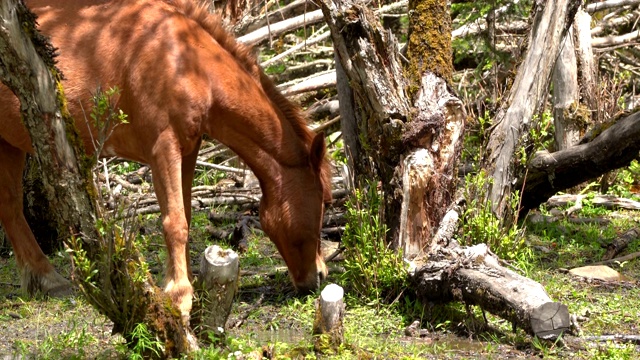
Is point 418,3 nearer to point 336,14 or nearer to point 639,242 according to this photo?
point 336,14

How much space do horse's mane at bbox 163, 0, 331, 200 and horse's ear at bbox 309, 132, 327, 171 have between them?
0.08 m

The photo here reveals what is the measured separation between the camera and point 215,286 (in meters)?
5.53

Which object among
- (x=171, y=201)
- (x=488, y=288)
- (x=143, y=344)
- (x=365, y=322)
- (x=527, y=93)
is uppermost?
(x=527, y=93)

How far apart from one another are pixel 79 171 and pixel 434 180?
2.96 metres

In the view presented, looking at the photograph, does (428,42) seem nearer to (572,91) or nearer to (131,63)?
(131,63)

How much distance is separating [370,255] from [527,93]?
6.38 feet

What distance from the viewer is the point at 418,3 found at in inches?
290

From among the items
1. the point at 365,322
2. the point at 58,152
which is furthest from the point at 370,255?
the point at 58,152

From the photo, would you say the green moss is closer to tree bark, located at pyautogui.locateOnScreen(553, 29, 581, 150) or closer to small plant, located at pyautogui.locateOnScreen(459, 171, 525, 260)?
small plant, located at pyautogui.locateOnScreen(459, 171, 525, 260)

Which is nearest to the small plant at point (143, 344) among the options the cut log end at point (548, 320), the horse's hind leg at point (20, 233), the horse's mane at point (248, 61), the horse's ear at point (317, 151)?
the cut log end at point (548, 320)

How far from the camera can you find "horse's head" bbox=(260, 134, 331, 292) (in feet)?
23.9

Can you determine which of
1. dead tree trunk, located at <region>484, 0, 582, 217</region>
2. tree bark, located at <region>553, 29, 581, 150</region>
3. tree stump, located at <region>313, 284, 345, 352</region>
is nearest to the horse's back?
tree stump, located at <region>313, 284, 345, 352</region>

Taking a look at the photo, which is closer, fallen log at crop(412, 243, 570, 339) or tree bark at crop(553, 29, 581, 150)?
fallen log at crop(412, 243, 570, 339)

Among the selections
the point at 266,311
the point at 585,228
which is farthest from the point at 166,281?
the point at 585,228
